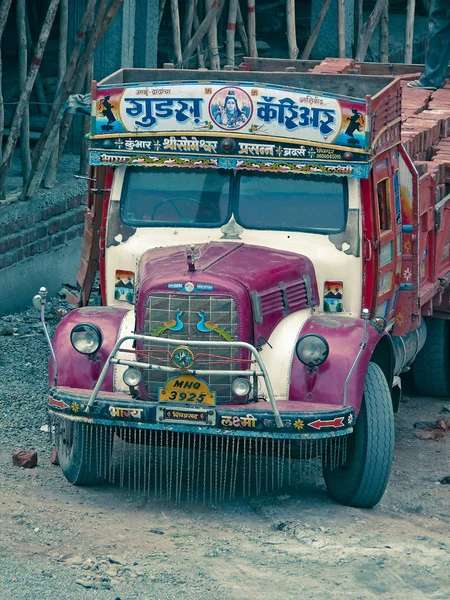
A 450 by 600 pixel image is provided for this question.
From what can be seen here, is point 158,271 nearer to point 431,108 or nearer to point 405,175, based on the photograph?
point 405,175

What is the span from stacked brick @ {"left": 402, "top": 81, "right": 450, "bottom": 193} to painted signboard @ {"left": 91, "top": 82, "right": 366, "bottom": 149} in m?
1.85

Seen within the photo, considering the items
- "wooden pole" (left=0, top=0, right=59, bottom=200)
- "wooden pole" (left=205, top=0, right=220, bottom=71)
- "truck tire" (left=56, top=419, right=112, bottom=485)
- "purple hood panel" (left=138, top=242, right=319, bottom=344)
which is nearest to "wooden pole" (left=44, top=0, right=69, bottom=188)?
"wooden pole" (left=0, top=0, right=59, bottom=200)

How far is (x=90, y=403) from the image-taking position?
8.04 m

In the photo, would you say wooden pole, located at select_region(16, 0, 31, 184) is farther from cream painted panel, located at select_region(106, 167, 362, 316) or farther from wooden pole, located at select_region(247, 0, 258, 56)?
cream painted panel, located at select_region(106, 167, 362, 316)

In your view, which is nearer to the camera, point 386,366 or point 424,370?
point 386,366

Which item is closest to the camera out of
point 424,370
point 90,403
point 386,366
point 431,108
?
point 90,403

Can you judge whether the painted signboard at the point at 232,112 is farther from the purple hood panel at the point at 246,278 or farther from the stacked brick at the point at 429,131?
the stacked brick at the point at 429,131

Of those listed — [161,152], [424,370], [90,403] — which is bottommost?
[424,370]

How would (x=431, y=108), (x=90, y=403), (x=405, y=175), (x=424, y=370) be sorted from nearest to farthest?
(x=90, y=403)
(x=405, y=175)
(x=424, y=370)
(x=431, y=108)

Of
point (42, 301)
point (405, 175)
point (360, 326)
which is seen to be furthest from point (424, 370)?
point (42, 301)

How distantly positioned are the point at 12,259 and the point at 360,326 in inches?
211

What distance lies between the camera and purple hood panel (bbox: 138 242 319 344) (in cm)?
811

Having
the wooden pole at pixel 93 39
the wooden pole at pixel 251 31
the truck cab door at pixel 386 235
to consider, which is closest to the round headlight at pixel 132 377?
the truck cab door at pixel 386 235

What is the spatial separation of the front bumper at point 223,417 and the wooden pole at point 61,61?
5.94 metres
